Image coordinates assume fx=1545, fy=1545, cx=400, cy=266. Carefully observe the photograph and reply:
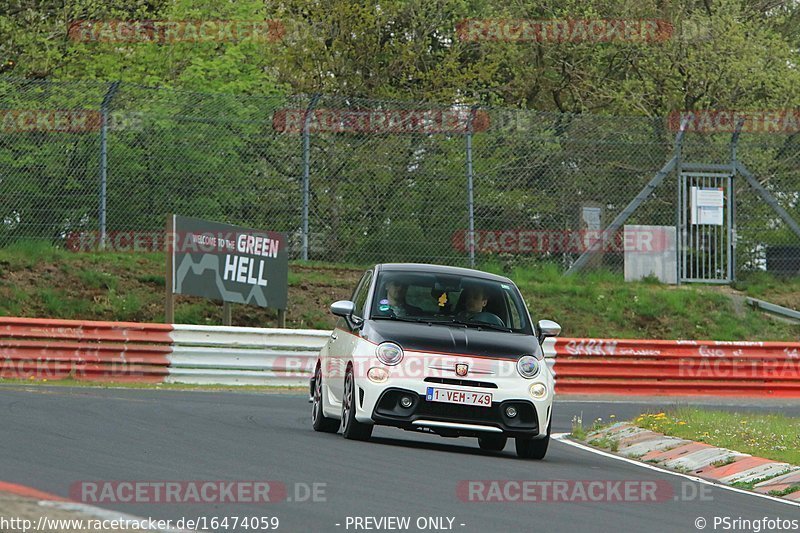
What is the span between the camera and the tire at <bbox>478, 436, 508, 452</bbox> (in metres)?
14.0

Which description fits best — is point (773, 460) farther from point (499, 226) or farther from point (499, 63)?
point (499, 63)

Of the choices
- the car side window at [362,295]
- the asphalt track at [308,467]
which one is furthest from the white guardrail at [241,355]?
the car side window at [362,295]

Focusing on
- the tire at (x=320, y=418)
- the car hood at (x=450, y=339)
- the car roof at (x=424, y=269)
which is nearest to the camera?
the car hood at (x=450, y=339)

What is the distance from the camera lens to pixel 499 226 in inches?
1056

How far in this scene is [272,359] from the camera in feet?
73.9

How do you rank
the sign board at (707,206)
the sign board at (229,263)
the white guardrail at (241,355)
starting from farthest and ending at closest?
the sign board at (707,206)
the sign board at (229,263)
the white guardrail at (241,355)

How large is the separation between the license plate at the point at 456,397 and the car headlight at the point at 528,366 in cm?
44

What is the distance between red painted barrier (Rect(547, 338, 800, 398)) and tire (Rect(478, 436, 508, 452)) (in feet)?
31.7

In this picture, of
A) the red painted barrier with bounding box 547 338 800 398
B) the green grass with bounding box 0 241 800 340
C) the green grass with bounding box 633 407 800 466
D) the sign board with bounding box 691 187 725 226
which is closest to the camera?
the green grass with bounding box 633 407 800 466

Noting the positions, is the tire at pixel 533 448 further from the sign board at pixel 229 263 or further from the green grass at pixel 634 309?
the green grass at pixel 634 309

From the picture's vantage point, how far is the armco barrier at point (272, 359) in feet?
69.7

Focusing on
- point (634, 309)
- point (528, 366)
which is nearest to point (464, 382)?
point (528, 366)

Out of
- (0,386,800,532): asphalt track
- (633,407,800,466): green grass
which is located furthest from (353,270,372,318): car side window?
(633,407,800,466): green grass

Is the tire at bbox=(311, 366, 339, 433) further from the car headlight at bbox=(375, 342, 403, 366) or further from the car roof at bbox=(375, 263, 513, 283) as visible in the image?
the car headlight at bbox=(375, 342, 403, 366)
